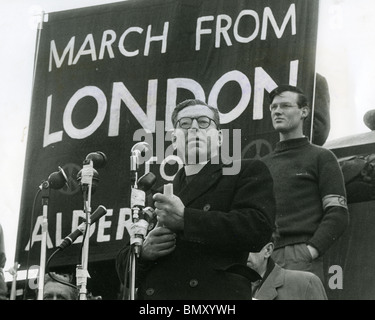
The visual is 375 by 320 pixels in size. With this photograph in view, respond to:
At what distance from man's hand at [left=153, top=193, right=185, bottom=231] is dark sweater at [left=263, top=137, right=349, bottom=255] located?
144 cm

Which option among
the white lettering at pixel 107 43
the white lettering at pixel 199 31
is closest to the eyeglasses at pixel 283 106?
the white lettering at pixel 199 31

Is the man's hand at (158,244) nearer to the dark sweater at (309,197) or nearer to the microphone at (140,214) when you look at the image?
the microphone at (140,214)

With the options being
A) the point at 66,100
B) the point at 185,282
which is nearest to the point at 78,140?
the point at 66,100

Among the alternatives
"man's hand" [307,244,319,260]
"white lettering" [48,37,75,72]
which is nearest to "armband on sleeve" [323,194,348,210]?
"man's hand" [307,244,319,260]

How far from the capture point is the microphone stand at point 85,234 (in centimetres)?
559

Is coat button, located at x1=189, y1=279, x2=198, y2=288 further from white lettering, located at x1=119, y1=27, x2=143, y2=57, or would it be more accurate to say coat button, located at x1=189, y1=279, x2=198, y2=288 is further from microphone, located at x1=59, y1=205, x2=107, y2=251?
white lettering, located at x1=119, y1=27, x2=143, y2=57

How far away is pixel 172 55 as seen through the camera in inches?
307

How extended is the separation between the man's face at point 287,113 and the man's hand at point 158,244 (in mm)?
1847

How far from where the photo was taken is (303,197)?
22.4 ft

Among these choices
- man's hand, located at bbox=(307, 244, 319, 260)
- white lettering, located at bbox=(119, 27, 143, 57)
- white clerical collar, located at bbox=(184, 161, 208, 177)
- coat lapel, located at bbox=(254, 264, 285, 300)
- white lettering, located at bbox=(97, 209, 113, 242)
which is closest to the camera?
white clerical collar, located at bbox=(184, 161, 208, 177)

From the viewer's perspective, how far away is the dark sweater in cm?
671

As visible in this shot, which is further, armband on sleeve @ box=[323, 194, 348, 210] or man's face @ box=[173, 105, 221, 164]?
armband on sleeve @ box=[323, 194, 348, 210]

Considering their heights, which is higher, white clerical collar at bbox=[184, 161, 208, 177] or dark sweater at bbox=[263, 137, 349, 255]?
dark sweater at bbox=[263, 137, 349, 255]

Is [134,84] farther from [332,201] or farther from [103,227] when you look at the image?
[332,201]
